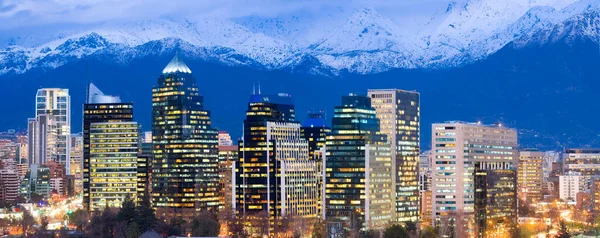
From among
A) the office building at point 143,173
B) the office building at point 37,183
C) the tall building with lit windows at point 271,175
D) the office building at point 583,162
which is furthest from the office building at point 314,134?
the office building at point 583,162

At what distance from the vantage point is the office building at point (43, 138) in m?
191

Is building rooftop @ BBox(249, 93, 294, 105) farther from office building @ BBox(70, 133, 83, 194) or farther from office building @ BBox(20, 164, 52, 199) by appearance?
office building @ BBox(70, 133, 83, 194)

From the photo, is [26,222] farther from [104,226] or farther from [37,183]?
[37,183]

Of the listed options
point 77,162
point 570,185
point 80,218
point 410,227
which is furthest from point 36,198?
point 570,185

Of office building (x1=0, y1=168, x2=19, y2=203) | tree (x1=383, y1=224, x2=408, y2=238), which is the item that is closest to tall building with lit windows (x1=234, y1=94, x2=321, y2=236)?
tree (x1=383, y1=224, x2=408, y2=238)

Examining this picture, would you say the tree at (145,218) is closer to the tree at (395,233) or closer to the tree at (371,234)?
the tree at (371,234)

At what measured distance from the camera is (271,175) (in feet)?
389

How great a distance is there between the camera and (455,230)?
10556cm

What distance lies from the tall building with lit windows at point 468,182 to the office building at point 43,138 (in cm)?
8655

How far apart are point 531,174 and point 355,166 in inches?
2434

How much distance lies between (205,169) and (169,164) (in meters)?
3.63

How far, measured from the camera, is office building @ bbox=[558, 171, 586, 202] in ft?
539

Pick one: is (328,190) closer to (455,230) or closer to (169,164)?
(455,230)

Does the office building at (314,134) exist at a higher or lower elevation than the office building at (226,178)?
higher
